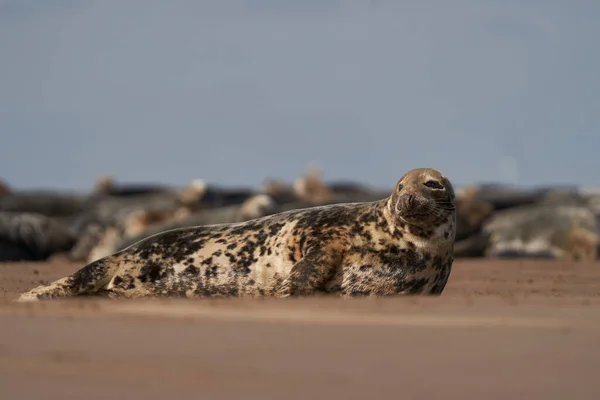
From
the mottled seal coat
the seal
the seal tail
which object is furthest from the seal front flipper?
the seal

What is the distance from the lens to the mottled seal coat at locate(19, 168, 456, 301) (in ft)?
21.9

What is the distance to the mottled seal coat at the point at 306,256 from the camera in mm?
6680

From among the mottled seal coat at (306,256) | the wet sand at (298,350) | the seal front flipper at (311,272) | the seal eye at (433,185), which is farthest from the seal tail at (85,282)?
the seal eye at (433,185)

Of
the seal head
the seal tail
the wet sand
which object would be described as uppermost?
the seal head

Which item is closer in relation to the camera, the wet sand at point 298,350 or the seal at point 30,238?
the wet sand at point 298,350

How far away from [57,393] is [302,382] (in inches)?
26.3

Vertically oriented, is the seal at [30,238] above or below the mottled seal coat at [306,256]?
below

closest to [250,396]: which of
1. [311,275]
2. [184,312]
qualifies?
[184,312]

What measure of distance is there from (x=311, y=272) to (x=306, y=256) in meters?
0.19

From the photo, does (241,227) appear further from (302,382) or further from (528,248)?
(528,248)

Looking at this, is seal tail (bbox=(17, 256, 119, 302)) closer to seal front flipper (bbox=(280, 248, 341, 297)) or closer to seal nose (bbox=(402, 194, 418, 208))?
seal front flipper (bbox=(280, 248, 341, 297))

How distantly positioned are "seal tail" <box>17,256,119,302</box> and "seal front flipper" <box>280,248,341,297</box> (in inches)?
63.3

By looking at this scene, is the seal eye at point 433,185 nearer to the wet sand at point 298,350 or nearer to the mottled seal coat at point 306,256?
the mottled seal coat at point 306,256

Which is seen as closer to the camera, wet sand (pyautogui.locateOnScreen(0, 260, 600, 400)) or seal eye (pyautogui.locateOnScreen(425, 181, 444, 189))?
wet sand (pyautogui.locateOnScreen(0, 260, 600, 400))
